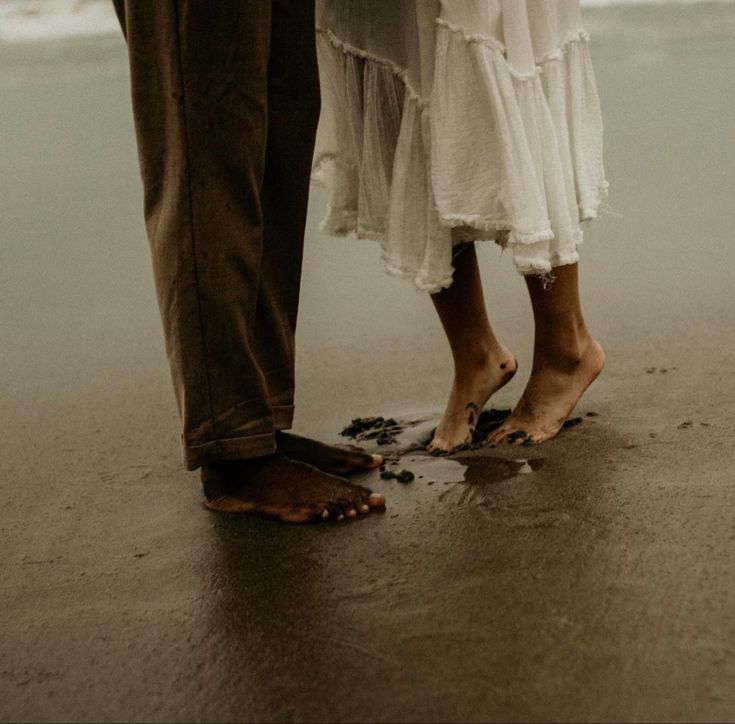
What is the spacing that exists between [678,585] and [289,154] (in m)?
0.95

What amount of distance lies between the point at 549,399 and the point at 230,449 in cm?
68

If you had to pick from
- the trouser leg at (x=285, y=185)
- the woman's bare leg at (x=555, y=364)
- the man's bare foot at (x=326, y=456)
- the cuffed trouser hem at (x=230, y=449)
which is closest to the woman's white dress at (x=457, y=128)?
the woman's bare leg at (x=555, y=364)

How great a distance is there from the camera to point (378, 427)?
2.38m

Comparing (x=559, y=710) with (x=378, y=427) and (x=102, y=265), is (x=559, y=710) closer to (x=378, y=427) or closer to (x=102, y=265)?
(x=378, y=427)

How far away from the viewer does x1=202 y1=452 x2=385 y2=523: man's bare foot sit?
1.86m

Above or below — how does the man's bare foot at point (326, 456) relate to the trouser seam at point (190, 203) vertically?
below

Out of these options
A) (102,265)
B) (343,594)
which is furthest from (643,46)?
(343,594)

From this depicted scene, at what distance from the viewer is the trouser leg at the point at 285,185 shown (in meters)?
1.88

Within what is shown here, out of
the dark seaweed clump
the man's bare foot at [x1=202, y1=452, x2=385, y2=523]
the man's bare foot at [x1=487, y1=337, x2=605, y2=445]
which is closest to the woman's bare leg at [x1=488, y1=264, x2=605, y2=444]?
the man's bare foot at [x1=487, y1=337, x2=605, y2=445]

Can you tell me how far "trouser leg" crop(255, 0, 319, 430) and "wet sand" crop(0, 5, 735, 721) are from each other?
0.28 metres

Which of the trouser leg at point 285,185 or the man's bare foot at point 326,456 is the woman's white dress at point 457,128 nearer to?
the trouser leg at point 285,185

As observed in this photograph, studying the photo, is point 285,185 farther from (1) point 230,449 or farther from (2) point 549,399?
(2) point 549,399

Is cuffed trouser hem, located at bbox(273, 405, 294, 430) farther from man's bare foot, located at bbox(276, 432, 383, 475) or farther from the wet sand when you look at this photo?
the wet sand

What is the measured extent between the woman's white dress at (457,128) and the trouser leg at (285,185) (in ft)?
0.80
